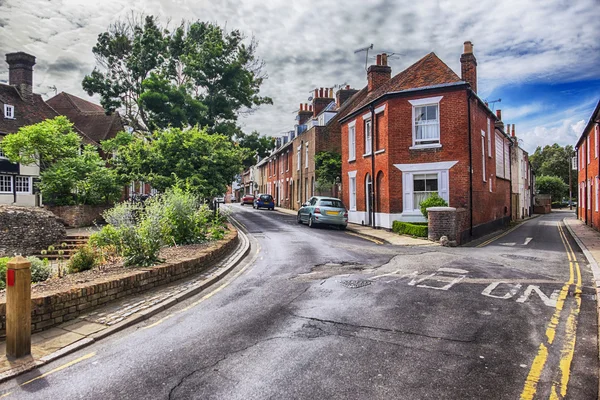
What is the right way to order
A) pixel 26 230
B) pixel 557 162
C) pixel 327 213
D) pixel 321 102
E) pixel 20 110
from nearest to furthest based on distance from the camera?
pixel 26 230 → pixel 327 213 → pixel 20 110 → pixel 321 102 → pixel 557 162

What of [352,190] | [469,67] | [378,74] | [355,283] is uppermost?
[378,74]

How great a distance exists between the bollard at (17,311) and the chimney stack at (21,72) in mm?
33711

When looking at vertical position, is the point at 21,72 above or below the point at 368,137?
above

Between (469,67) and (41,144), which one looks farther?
(469,67)

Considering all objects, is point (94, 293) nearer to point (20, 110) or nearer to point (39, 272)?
point (39, 272)

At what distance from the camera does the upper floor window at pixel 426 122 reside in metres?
19.3

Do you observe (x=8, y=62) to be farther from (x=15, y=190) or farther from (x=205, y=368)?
(x=205, y=368)

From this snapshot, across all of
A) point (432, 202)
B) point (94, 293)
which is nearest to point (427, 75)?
point (432, 202)

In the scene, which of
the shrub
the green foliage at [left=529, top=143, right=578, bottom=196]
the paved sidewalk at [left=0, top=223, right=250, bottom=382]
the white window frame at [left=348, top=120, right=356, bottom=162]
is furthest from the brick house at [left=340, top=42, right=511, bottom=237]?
the green foliage at [left=529, top=143, right=578, bottom=196]

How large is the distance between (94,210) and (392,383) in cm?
1955

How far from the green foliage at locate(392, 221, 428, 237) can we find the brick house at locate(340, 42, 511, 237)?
2.65 feet

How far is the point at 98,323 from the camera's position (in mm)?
5730

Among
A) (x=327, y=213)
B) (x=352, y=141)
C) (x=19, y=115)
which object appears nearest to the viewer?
(x=327, y=213)

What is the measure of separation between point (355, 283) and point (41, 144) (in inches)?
720
